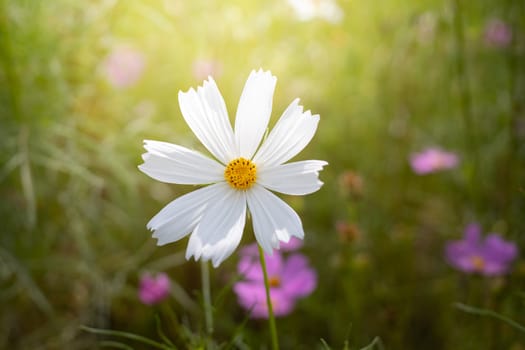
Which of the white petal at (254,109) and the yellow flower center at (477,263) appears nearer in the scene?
the white petal at (254,109)

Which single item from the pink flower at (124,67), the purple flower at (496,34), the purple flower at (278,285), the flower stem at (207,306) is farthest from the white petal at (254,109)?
the purple flower at (496,34)

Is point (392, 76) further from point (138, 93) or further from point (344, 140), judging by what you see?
point (138, 93)

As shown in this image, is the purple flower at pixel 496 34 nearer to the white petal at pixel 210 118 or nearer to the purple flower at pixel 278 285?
the purple flower at pixel 278 285

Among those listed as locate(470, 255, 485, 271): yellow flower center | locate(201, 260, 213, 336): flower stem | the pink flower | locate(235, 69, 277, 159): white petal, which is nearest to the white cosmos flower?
locate(235, 69, 277, 159): white petal

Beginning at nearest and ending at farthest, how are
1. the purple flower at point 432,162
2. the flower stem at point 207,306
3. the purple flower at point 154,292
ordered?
the flower stem at point 207,306
the purple flower at point 154,292
the purple flower at point 432,162

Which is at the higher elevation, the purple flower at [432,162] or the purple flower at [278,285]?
the purple flower at [432,162]

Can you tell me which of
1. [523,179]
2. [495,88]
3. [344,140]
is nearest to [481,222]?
[523,179]

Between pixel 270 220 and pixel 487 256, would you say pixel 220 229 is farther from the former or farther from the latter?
pixel 487 256
